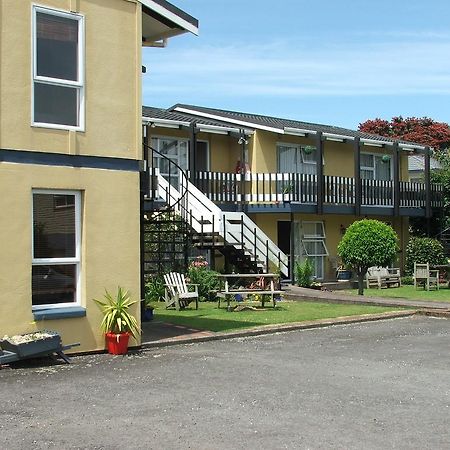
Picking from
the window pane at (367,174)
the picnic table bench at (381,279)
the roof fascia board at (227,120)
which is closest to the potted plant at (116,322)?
the roof fascia board at (227,120)

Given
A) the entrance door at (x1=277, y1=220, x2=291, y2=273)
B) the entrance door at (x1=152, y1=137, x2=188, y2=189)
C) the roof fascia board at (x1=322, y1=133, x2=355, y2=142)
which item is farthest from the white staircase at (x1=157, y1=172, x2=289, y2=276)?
the roof fascia board at (x1=322, y1=133, x2=355, y2=142)

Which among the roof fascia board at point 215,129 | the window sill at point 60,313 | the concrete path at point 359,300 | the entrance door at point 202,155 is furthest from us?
the entrance door at point 202,155

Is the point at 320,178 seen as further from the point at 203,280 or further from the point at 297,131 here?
the point at 203,280

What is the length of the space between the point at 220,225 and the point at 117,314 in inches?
395

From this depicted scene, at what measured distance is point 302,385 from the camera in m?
9.62

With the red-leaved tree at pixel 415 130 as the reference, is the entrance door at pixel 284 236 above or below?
below

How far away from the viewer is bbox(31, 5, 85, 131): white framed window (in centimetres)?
1178

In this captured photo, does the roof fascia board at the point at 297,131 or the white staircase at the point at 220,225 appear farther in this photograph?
the roof fascia board at the point at 297,131

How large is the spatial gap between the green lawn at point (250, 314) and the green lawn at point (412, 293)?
3452 mm

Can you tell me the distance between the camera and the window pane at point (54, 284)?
1170 centimetres

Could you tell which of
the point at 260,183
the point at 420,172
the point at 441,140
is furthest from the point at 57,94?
the point at 441,140

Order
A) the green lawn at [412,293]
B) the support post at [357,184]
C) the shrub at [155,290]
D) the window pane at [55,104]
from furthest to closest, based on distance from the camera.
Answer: the support post at [357,184], the green lawn at [412,293], the shrub at [155,290], the window pane at [55,104]

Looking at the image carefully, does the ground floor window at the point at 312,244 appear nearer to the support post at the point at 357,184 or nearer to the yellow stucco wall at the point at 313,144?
the support post at the point at 357,184

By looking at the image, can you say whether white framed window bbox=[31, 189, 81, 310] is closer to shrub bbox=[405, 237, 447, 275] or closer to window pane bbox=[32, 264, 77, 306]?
window pane bbox=[32, 264, 77, 306]
